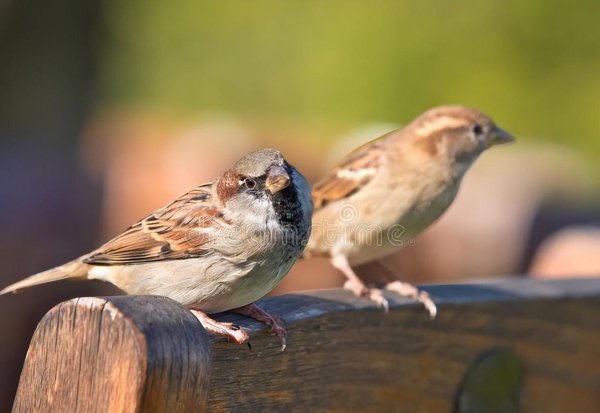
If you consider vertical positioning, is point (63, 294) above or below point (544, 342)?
below

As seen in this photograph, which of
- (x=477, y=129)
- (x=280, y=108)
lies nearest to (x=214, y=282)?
(x=477, y=129)

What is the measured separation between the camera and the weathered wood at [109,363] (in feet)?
3.84

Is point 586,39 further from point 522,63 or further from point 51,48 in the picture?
point 51,48

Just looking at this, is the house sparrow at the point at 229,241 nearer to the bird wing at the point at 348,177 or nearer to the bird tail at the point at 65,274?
the bird tail at the point at 65,274

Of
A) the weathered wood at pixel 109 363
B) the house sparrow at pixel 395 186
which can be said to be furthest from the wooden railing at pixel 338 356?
the house sparrow at pixel 395 186

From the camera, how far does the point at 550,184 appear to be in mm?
5852

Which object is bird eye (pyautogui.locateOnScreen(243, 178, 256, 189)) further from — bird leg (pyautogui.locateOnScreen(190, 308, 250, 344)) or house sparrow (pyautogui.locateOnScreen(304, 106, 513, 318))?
house sparrow (pyautogui.locateOnScreen(304, 106, 513, 318))

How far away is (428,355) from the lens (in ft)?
6.73

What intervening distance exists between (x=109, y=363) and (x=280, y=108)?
22.9ft

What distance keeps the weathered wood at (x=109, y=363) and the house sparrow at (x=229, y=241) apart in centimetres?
61

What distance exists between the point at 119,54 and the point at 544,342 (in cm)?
656

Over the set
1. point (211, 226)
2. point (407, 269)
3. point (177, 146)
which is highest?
point (211, 226)

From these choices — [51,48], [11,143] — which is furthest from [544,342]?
[11,143]

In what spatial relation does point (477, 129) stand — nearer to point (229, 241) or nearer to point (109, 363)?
point (229, 241)
